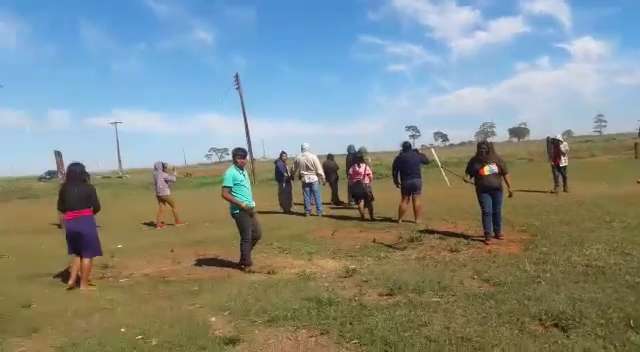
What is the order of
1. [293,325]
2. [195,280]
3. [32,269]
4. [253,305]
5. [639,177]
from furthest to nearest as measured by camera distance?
[639,177]
[32,269]
[195,280]
[253,305]
[293,325]

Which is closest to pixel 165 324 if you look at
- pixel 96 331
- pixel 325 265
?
pixel 96 331

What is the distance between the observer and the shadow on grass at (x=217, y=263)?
27.8 feet

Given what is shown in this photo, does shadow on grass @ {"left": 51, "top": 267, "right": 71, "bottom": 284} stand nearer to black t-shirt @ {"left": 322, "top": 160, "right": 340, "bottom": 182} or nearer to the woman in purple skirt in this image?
the woman in purple skirt

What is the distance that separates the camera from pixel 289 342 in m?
5.07

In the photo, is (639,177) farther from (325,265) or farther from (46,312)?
(46,312)

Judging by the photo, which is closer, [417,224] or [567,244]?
[567,244]

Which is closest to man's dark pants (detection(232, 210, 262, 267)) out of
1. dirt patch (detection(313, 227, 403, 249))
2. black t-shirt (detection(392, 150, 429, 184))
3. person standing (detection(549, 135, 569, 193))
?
dirt patch (detection(313, 227, 403, 249))

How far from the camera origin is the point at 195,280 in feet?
25.2

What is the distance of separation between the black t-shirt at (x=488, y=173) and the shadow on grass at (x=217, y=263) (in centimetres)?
410

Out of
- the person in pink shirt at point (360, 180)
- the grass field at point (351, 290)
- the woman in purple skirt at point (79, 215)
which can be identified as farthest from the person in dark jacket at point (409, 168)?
the woman in purple skirt at point (79, 215)

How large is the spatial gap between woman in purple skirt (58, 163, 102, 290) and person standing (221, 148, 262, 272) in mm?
1761

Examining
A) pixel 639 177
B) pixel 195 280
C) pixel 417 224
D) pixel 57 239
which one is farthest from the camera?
pixel 639 177

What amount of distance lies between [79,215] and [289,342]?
3.64m

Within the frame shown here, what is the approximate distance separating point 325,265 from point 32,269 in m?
4.94
